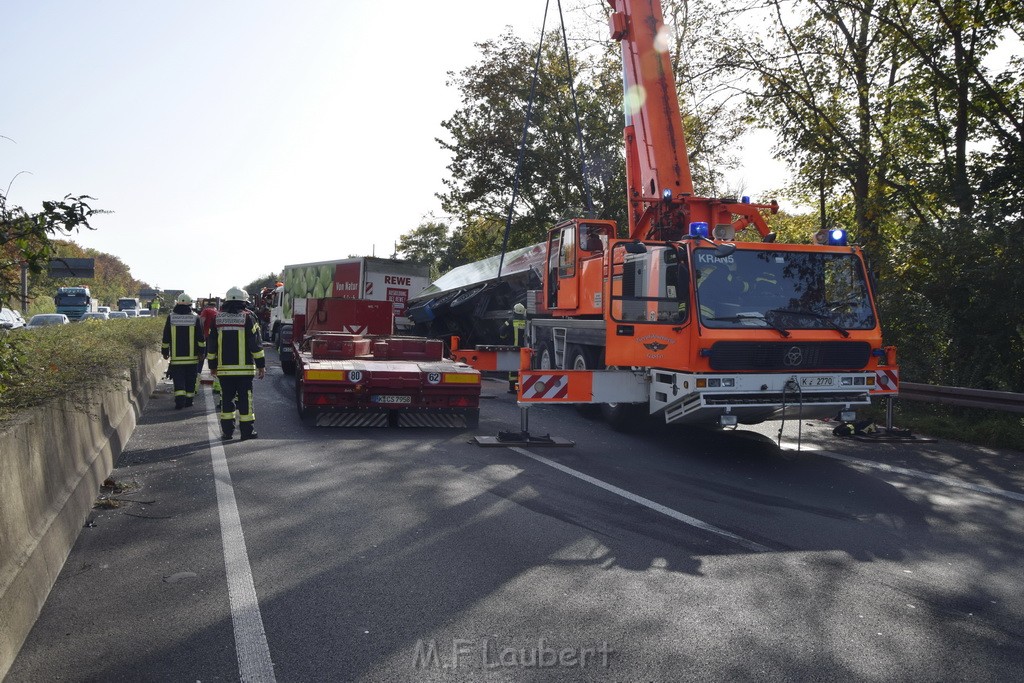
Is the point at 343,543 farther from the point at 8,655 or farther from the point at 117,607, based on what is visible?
the point at 8,655

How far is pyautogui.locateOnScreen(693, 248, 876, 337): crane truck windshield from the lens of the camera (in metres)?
9.28

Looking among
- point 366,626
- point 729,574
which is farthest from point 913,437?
point 366,626

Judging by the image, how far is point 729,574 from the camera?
528 centimetres

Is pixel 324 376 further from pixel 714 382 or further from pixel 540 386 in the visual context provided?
pixel 714 382

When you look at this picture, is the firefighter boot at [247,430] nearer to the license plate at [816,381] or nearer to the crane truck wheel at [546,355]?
the crane truck wheel at [546,355]

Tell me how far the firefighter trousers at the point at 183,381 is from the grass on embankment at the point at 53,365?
0.62 metres

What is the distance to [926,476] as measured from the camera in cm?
855

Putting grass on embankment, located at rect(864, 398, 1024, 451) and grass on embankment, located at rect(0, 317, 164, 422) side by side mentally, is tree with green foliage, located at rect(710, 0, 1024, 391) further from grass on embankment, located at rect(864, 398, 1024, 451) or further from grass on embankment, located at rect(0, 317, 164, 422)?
grass on embankment, located at rect(0, 317, 164, 422)

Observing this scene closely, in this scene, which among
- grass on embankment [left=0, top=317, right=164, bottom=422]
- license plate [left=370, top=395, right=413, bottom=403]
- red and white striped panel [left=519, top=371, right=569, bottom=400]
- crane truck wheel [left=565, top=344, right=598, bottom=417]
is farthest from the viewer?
crane truck wheel [left=565, top=344, right=598, bottom=417]

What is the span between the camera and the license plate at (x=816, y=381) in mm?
9203

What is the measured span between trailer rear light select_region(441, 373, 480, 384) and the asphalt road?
2275 mm

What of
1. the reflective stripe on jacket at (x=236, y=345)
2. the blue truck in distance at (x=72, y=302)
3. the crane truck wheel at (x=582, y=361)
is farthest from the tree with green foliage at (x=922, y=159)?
the blue truck in distance at (x=72, y=302)

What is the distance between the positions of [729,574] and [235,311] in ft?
24.2

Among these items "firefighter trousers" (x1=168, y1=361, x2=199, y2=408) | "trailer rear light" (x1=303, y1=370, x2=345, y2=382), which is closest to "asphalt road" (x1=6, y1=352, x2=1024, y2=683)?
"trailer rear light" (x1=303, y1=370, x2=345, y2=382)
